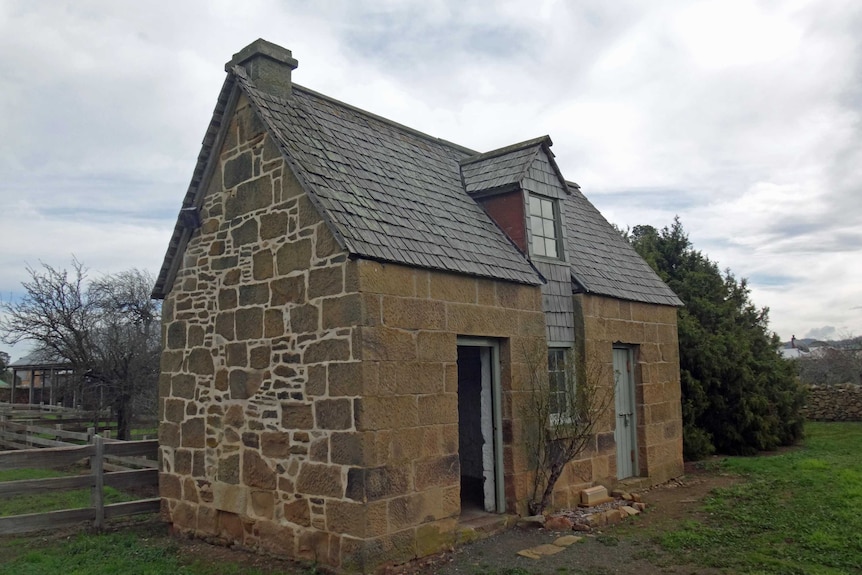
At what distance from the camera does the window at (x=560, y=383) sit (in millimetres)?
9523

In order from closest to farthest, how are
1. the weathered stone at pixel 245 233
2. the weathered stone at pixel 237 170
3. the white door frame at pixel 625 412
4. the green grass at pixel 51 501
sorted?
1. the weathered stone at pixel 245 233
2. the weathered stone at pixel 237 170
3. the green grass at pixel 51 501
4. the white door frame at pixel 625 412

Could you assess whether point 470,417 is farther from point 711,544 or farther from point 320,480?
point 320,480

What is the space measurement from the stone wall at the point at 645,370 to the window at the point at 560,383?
0.55 m

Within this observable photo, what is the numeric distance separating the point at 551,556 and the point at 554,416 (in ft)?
7.41

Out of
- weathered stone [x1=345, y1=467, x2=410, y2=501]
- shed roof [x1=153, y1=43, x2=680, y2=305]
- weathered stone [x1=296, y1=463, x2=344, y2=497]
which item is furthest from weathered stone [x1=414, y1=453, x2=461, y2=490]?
shed roof [x1=153, y1=43, x2=680, y2=305]

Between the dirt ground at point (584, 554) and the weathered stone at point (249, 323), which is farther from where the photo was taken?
the weathered stone at point (249, 323)

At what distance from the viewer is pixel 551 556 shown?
7.72 metres

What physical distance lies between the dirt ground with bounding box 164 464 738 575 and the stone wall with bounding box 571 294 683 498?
1.32 meters

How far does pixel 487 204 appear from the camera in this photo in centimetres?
1075

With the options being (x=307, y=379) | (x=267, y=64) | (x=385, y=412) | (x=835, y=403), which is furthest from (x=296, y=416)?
(x=835, y=403)

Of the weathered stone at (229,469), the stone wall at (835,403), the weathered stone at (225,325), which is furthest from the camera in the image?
the stone wall at (835,403)

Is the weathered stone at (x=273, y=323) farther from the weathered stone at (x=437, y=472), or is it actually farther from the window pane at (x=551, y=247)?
the window pane at (x=551, y=247)

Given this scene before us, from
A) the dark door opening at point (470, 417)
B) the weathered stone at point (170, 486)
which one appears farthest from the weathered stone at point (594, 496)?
the weathered stone at point (170, 486)

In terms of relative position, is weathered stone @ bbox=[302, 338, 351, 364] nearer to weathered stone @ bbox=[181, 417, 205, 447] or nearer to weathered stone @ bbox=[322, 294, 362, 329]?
weathered stone @ bbox=[322, 294, 362, 329]
